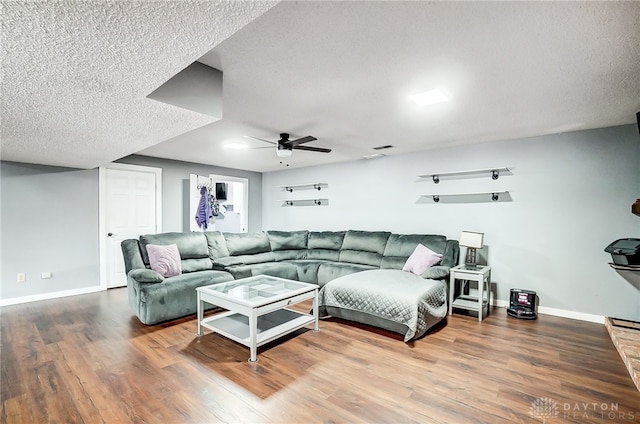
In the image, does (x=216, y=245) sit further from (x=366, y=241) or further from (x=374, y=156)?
(x=374, y=156)

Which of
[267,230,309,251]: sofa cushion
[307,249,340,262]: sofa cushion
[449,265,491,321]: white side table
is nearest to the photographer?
[449,265,491,321]: white side table

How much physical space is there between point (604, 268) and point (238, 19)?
4.52m

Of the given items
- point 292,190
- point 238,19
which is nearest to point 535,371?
point 238,19

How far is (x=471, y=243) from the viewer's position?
3.83m

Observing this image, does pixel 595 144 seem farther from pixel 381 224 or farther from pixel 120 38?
pixel 120 38

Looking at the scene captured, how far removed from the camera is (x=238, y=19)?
1187 millimetres

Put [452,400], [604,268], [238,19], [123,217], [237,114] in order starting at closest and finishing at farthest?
[238,19] < [452,400] < [237,114] < [604,268] < [123,217]

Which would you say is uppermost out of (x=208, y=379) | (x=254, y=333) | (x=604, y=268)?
(x=604, y=268)

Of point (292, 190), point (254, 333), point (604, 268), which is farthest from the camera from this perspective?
point (292, 190)

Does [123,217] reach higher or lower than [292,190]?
lower

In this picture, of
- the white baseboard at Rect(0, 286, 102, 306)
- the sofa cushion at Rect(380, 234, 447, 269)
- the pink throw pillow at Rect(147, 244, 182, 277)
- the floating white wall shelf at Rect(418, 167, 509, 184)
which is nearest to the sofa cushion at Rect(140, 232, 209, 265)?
the pink throw pillow at Rect(147, 244, 182, 277)

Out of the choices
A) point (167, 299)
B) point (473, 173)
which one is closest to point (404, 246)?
point (473, 173)

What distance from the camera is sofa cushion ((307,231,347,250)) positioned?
540cm

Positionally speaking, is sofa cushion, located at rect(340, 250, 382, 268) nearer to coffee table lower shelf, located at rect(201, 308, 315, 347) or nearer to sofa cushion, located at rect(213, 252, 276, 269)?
sofa cushion, located at rect(213, 252, 276, 269)
